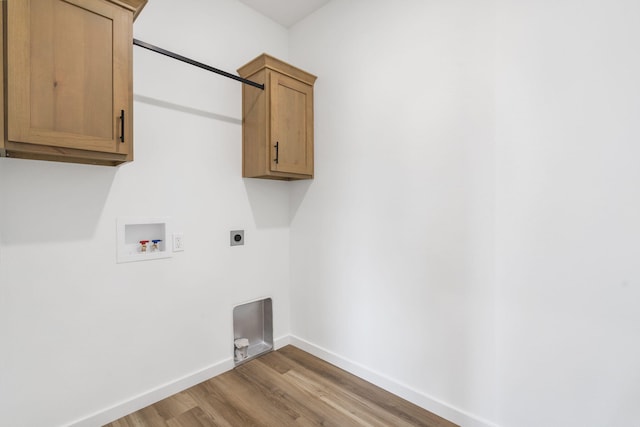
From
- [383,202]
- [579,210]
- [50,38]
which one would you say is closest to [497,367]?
[579,210]

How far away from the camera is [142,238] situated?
6.24ft

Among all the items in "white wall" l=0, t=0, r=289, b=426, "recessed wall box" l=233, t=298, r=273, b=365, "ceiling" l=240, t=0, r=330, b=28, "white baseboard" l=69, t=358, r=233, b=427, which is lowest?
"white baseboard" l=69, t=358, r=233, b=427

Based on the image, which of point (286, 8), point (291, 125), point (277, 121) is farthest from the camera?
point (286, 8)

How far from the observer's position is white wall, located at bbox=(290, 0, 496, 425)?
163 cm

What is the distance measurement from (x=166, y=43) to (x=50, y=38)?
0.79m

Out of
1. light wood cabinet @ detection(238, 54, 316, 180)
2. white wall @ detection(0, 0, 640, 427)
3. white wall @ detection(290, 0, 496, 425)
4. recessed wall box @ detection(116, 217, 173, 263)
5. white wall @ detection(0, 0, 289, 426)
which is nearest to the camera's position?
white wall @ detection(0, 0, 640, 427)

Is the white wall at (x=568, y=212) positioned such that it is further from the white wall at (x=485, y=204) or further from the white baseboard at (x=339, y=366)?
the white baseboard at (x=339, y=366)

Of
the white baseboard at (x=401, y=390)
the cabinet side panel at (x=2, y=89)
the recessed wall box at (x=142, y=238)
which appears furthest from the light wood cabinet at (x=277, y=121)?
the white baseboard at (x=401, y=390)

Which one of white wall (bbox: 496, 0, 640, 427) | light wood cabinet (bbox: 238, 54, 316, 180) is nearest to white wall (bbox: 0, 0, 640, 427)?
white wall (bbox: 496, 0, 640, 427)

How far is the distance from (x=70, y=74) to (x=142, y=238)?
38.1 inches

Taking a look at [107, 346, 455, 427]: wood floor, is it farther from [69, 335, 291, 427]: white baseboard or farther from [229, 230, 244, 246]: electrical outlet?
[229, 230, 244, 246]: electrical outlet

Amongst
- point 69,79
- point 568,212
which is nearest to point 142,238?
point 69,79

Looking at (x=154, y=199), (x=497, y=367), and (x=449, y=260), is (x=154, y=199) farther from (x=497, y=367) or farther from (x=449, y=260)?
(x=497, y=367)

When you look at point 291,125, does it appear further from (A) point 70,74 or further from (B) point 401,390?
(B) point 401,390
